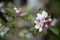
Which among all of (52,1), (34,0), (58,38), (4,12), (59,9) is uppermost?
(34,0)

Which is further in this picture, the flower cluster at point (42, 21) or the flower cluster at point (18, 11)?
the flower cluster at point (18, 11)

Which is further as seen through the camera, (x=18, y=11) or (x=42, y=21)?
(x=18, y=11)

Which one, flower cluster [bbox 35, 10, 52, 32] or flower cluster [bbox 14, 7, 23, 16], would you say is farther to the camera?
flower cluster [bbox 14, 7, 23, 16]

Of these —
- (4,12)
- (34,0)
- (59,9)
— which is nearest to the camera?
(4,12)

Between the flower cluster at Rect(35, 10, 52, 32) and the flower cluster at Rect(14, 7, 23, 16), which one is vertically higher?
the flower cluster at Rect(14, 7, 23, 16)

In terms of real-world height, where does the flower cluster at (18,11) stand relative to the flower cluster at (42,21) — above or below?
above

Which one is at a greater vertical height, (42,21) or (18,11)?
(18,11)

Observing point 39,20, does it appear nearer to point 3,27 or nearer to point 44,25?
point 44,25

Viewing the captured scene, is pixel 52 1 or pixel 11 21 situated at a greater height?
pixel 52 1

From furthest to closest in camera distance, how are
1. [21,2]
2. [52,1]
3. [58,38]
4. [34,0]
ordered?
1. [21,2]
2. [34,0]
3. [52,1]
4. [58,38]

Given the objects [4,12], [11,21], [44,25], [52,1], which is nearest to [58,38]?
[44,25]

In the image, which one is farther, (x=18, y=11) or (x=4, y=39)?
(x=4, y=39)
